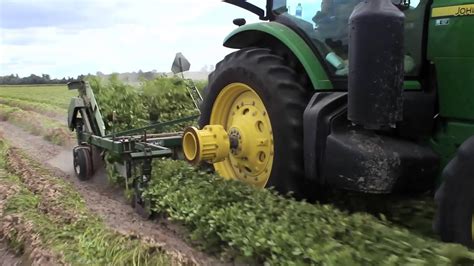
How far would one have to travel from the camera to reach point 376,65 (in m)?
2.68

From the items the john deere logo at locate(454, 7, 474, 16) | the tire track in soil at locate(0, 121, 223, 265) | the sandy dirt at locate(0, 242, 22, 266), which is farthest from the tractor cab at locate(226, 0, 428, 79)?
the sandy dirt at locate(0, 242, 22, 266)

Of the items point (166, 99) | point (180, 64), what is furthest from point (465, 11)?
point (166, 99)

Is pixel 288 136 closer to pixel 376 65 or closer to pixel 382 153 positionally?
pixel 382 153

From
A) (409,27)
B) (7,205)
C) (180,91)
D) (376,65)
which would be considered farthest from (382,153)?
(180,91)

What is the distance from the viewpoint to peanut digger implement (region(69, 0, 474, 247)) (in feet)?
8.81

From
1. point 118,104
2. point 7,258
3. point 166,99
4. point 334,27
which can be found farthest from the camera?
point 166,99

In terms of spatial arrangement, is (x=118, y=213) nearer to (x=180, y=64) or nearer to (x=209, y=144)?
(x=209, y=144)

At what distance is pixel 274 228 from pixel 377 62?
1043mm

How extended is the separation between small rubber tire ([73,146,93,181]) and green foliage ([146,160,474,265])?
7.41 ft

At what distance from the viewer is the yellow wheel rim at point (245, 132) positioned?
386cm

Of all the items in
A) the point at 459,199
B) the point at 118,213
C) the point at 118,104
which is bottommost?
the point at 118,213

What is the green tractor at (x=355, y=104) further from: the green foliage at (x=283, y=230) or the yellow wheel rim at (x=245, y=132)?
the green foliage at (x=283, y=230)

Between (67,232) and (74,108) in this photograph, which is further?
(74,108)

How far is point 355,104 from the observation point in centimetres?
280
